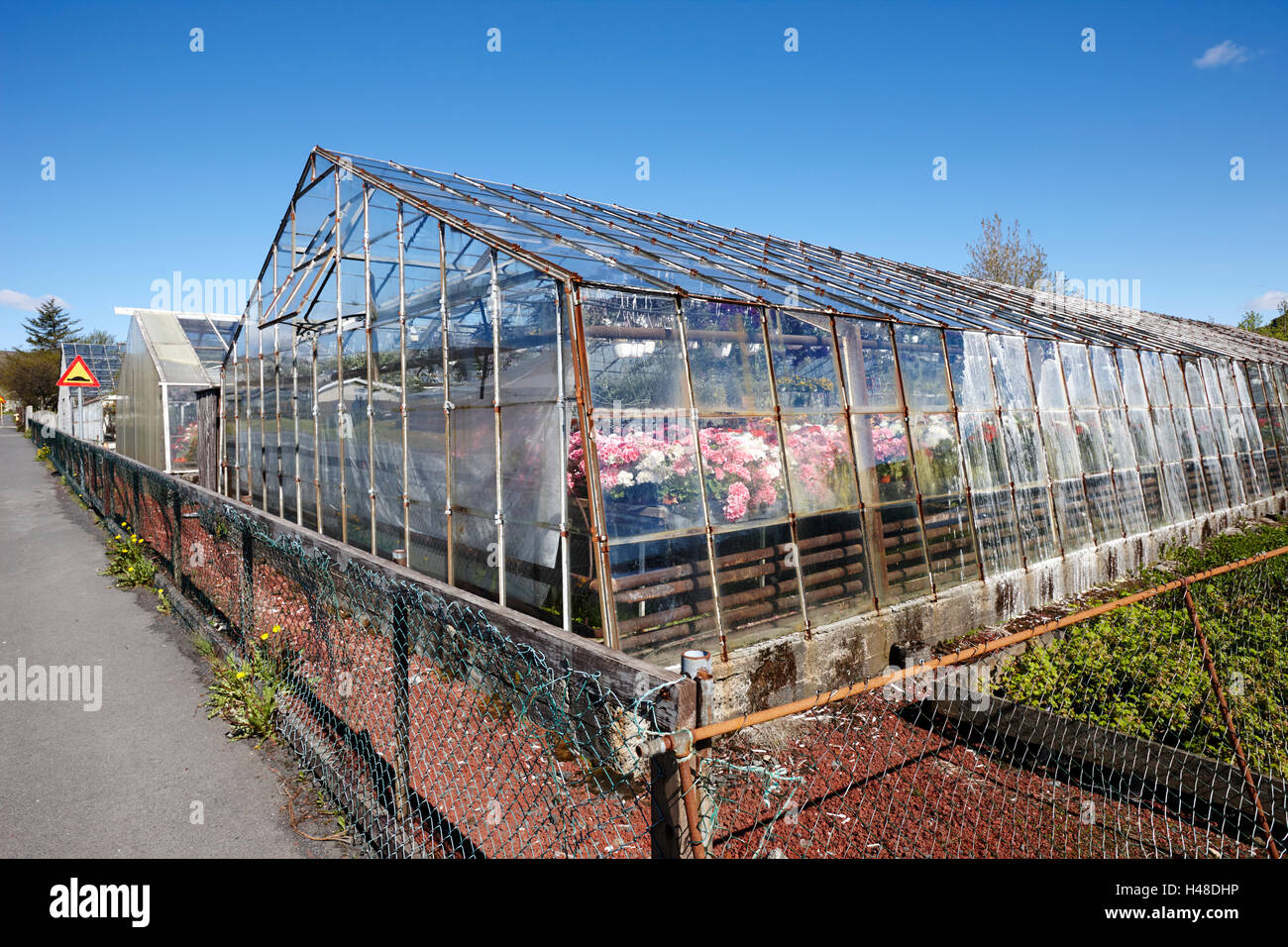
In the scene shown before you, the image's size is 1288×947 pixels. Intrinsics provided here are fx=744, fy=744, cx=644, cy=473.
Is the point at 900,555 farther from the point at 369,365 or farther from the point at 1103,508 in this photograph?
the point at 369,365

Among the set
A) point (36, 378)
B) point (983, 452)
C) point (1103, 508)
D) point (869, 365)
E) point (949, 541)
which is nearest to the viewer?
point (869, 365)

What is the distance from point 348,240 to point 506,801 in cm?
726

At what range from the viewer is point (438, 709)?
186 inches

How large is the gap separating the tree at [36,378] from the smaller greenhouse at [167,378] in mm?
39006

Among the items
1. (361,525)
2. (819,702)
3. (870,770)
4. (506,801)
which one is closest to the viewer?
(819,702)

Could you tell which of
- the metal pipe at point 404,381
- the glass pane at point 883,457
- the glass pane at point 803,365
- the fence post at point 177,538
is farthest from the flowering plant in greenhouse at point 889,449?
the fence post at point 177,538

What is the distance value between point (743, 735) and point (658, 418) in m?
2.43

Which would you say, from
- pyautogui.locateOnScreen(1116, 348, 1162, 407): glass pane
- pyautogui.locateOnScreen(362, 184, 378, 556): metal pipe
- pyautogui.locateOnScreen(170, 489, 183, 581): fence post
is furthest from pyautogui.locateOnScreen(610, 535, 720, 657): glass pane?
pyautogui.locateOnScreen(1116, 348, 1162, 407): glass pane

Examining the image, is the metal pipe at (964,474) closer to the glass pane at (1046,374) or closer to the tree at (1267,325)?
the glass pane at (1046,374)

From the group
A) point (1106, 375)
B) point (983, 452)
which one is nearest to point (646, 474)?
point (983, 452)

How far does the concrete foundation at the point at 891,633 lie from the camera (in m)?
5.68

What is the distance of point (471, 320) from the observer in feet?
21.7
